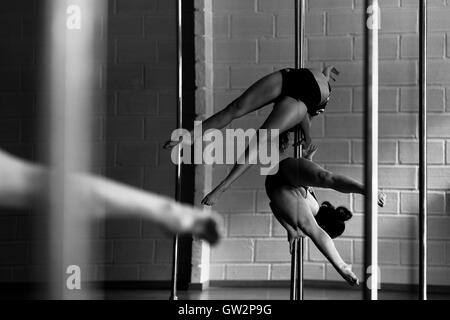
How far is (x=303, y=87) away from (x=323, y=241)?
165 millimetres

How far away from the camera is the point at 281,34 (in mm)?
2027

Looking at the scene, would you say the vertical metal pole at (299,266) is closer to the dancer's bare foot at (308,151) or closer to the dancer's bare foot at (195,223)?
the dancer's bare foot at (308,151)

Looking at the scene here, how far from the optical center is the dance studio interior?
A: 40 centimetres

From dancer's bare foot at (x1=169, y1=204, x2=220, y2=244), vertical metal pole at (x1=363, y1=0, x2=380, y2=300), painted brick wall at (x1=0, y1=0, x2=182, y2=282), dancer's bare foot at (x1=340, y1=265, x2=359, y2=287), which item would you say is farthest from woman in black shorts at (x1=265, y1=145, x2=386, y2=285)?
dancer's bare foot at (x1=169, y1=204, x2=220, y2=244)

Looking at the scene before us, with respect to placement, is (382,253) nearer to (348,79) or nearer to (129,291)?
(348,79)


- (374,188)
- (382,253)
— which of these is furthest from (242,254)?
(374,188)

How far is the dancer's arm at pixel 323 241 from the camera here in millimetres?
837

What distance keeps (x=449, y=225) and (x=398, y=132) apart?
1.03 feet

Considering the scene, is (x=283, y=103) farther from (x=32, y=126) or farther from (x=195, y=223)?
(x=195, y=223)

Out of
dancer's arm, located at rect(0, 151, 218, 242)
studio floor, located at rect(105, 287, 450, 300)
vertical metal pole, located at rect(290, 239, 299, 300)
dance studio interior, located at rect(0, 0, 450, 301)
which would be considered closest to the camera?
dancer's arm, located at rect(0, 151, 218, 242)

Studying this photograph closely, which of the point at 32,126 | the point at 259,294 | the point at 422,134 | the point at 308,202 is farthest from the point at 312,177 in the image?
the point at 259,294

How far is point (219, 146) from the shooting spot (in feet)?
2.56

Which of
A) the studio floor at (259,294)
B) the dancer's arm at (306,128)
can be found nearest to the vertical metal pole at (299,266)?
the dancer's arm at (306,128)

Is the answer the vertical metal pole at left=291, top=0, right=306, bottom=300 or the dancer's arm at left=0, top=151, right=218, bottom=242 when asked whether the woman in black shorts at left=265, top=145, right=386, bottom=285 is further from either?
the dancer's arm at left=0, top=151, right=218, bottom=242
